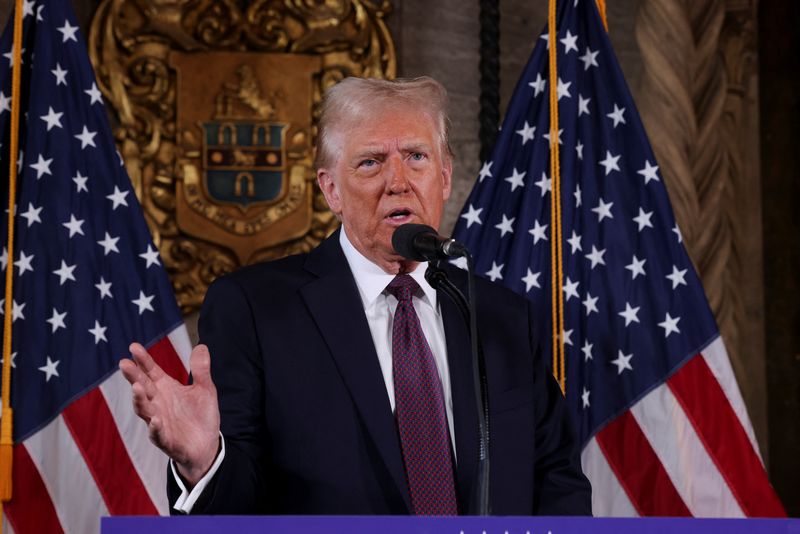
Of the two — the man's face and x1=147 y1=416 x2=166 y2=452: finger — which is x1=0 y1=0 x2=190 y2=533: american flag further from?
x1=147 y1=416 x2=166 y2=452: finger

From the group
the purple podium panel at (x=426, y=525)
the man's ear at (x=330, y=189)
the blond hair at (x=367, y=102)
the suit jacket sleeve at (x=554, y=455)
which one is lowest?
the suit jacket sleeve at (x=554, y=455)

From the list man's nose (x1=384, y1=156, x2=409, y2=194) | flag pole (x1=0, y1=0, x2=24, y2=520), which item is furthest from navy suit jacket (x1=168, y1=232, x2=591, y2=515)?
flag pole (x1=0, y1=0, x2=24, y2=520)

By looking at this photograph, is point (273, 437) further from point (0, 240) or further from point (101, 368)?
point (0, 240)

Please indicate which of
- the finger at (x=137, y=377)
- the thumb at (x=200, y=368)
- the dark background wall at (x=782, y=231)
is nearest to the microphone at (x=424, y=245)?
the thumb at (x=200, y=368)

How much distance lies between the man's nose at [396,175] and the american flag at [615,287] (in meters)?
1.25

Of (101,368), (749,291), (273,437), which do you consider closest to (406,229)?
(273,437)

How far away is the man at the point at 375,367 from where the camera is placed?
7.71 ft

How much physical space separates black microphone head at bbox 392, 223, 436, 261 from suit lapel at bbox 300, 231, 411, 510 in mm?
405

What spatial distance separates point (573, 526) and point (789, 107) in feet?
11.8

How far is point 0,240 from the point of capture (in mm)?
3461

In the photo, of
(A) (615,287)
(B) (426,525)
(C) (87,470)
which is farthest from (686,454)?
(B) (426,525)

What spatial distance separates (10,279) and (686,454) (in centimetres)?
204

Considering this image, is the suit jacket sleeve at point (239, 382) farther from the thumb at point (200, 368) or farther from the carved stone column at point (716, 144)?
the carved stone column at point (716, 144)

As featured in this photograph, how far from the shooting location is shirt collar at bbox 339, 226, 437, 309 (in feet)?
8.44
